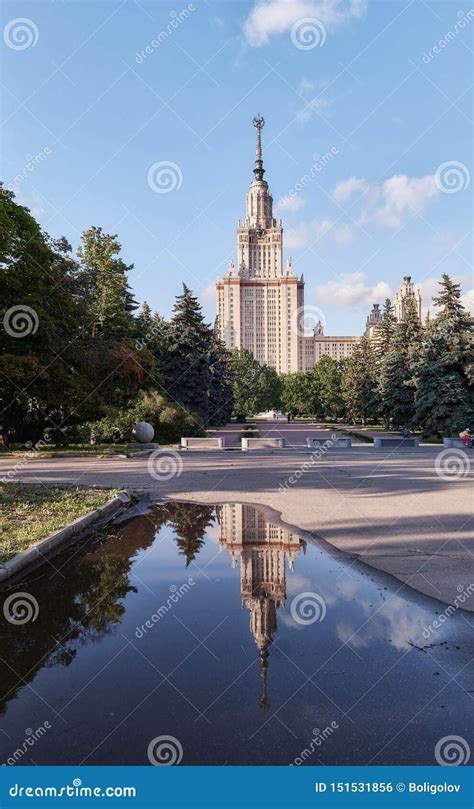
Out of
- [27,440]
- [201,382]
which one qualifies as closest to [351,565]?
[27,440]

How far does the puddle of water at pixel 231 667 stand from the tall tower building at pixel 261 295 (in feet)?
539

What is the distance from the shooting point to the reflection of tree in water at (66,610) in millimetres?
4766

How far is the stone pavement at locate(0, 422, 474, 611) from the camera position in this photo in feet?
24.9

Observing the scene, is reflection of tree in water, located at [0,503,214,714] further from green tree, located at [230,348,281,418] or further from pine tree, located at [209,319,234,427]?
green tree, located at [230,348,281,418]

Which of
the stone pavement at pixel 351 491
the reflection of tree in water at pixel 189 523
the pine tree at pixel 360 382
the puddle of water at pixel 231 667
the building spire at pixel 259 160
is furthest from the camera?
the building spire at pixel 259 160

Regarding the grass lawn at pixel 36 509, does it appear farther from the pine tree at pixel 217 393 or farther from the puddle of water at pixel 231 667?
the pine tree at pixel 217 393

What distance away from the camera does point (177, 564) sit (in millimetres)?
7758

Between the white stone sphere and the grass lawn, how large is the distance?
662 inches

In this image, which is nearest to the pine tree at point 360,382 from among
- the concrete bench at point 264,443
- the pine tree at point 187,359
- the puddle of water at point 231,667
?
the pine tree at point 187,359

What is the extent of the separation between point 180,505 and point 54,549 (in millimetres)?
4781

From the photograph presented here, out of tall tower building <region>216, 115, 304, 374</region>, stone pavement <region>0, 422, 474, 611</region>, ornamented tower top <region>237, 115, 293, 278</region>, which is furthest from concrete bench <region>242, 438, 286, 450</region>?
ornamented tower top <region>237, 115, 293, 278</region>

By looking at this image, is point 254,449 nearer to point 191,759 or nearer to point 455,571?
point 455,571

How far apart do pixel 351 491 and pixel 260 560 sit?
254 inches

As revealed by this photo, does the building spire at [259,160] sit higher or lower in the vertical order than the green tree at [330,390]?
higher
